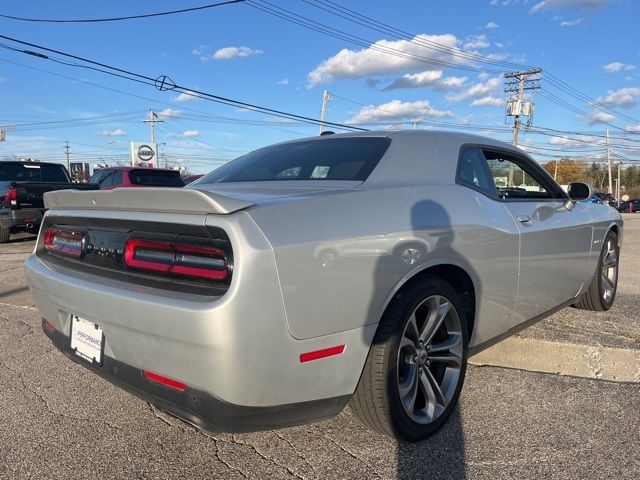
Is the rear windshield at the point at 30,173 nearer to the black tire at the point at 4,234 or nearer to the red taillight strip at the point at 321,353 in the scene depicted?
the black tire at the point at 4,234

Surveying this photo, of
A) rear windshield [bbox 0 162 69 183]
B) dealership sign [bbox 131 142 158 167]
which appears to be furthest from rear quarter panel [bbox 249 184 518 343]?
dealership sign [bbox 131 142 158 167]

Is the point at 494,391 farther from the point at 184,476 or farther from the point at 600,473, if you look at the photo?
the point at 184,476

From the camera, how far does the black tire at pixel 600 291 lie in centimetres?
472

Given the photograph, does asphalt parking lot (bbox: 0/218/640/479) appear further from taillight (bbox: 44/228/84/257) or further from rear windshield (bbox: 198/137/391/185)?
rear windshield (bbox: 198/137/391/185)

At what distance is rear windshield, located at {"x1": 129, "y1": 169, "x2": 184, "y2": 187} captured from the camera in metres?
11.8

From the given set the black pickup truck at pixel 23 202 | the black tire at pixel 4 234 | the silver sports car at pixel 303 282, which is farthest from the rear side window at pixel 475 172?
the black tire at pixel 4 234

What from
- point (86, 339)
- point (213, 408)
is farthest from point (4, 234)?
point (213, 408)

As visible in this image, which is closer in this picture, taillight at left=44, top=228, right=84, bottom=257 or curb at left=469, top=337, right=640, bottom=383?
taillight at left=44, top=228, right=84, bottom=257

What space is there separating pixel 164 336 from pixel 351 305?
74cm

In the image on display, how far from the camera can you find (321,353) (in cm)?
208

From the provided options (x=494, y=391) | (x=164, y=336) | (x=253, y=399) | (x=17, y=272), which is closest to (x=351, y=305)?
(x=253, y=399)

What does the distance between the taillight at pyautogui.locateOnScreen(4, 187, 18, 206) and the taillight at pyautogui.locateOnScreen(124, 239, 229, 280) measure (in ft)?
30.1

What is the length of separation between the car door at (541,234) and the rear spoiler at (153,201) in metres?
1.99

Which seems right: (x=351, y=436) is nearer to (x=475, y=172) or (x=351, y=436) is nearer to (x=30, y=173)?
(x=475, y=172)
